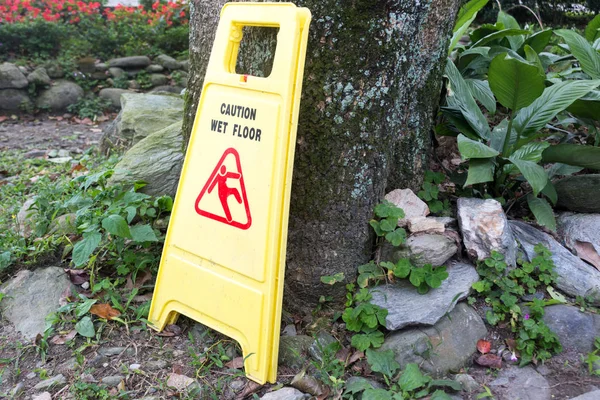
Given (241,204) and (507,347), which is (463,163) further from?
(241,204)

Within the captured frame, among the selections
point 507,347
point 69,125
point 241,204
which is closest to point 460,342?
point 507,347

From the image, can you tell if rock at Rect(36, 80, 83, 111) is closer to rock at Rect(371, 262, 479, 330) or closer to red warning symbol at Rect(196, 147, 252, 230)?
red warning symbol at Rect(196, 147, 252, 230)

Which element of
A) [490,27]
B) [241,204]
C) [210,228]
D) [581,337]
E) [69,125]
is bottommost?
[69,125]

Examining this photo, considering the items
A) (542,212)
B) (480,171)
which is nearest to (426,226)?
(480,171)

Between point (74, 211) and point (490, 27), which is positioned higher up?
point (490, 27)

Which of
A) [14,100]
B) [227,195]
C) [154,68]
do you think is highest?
[227,195]

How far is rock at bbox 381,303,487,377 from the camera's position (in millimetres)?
2254

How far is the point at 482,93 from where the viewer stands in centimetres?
303

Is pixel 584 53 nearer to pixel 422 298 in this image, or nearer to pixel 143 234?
pixel 422 298

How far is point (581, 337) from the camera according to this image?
2.31 meters

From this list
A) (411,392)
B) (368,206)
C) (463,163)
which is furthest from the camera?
(463,163)

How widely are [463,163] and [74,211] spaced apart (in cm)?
210

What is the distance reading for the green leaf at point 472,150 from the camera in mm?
2521

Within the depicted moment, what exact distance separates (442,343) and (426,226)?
514mm
